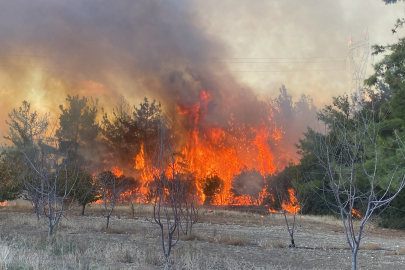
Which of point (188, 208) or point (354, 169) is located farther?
point (188, 208)

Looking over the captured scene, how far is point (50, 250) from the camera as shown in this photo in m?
9.95

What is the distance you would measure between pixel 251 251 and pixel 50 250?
6.60 metres

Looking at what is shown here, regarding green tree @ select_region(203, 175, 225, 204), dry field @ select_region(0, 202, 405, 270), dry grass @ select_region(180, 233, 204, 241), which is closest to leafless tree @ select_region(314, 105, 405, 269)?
dry field @ select_region(0, 202, 405, 270)

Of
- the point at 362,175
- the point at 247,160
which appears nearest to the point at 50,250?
the point at 362,175

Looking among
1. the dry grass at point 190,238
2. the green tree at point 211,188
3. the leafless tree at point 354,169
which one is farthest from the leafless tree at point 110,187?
the green tree at point 211,188

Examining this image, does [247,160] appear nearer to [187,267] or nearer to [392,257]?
[392,257]

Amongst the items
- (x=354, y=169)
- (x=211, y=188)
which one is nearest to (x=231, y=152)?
(x=211, y=188)

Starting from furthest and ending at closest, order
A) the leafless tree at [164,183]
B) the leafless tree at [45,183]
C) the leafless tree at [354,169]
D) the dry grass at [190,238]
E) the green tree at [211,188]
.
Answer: the green tree at [211,188], the dry grass at [190,238], the leafless tree at [45,183], the leafless tree at [164,183], the leafless tree at [354,169]

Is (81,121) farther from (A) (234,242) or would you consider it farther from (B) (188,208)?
(A) (234,242)

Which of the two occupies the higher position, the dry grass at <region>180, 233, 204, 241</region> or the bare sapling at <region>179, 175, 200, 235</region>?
the bare sapling at <region>179, 175, 200, 235</region>

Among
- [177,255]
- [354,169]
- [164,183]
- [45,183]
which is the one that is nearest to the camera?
[164,183]

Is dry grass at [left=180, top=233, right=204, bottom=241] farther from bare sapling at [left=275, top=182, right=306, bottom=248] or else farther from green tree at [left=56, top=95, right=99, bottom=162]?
green tree at [left=56, top=95, right=99, bottom=162]

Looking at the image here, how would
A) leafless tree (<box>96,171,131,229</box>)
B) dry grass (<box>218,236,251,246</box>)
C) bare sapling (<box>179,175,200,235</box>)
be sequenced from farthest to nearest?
leafless tree (<box>96,171,131,229</box>)
dry grass (<box>218,236,251,246</box>)
bare sapling (<box>179,175,200,235</box>)

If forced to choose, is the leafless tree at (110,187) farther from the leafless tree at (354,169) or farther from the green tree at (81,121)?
the green tree at (81,121)
